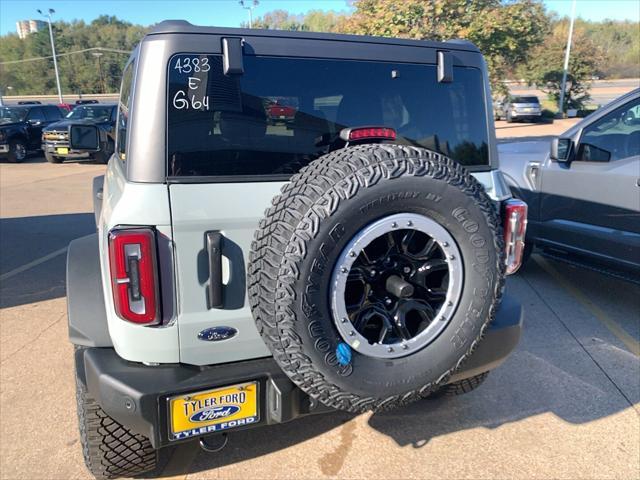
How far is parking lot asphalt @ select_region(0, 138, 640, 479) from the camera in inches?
97.2

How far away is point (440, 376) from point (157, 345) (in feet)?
3.73

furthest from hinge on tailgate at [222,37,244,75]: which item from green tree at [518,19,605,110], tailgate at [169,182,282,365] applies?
green tree at [518,19,605,110]

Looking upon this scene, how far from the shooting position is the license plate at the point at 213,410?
1885 mm

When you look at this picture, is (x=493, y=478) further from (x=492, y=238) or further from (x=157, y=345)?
(x=157, y=345)

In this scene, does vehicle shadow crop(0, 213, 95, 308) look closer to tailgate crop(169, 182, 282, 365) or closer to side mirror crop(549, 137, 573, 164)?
tailgate crop(169, 182, 282, 365)

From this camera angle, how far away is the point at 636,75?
6681 cm

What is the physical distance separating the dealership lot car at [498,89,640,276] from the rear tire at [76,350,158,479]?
3751 mm

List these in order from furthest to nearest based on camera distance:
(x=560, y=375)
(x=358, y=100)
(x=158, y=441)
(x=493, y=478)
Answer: (x=560, y=375), (x=493, y=478), (x=358, y=100), (x=158, y=441)

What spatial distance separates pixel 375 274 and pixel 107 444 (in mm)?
1423

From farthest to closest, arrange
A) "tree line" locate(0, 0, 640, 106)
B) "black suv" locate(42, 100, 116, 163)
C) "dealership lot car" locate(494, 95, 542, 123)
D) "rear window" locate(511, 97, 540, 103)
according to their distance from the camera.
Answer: "rear window" locate(511, 97, 540, 103)
"dealership lot car" locate(494, 95, 542, 123)
"black suv" locate(42, 100, 116, 163)
"tree line" locate(0, 0, 640, 106)

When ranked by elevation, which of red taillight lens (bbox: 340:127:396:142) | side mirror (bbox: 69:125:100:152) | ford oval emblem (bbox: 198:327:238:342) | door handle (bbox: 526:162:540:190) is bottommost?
ford oval emblem (bbox: 198:327:238:342)

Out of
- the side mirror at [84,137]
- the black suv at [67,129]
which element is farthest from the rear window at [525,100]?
the side mirror at [84,137]

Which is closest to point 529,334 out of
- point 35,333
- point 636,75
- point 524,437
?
point 524,437

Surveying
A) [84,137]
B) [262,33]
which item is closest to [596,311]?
[262,33]
